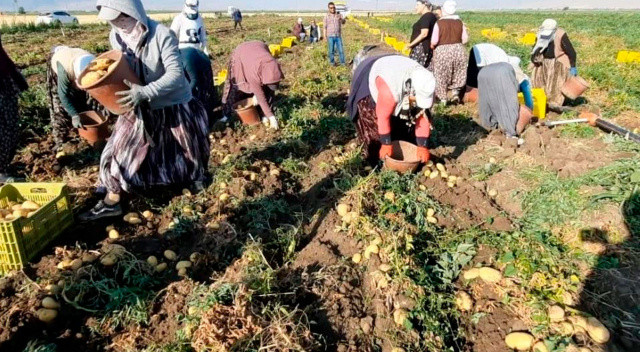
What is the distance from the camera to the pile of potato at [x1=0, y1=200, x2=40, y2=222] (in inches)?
109

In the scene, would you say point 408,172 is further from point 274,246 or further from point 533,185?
point 274,246

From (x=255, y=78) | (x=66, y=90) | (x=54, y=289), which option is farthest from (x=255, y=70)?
(x=54, y=289)

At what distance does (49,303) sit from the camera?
2350 mm

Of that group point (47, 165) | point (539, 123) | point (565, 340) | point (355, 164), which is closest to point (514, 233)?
point (565, 340)

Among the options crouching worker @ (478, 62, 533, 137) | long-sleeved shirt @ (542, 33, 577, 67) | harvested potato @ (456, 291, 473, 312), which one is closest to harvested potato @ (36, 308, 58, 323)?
A: harvested potato @ (456, 291, 473, 312)

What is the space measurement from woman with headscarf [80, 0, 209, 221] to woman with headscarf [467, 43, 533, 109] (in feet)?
12.9

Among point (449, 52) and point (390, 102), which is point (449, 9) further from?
point (390, 102)

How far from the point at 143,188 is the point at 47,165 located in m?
1.66

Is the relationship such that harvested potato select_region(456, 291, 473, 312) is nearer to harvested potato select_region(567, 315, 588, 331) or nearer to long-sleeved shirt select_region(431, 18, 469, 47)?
harvested potato select_region(567, 315, 588, 331)

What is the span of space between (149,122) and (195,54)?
7.67ft

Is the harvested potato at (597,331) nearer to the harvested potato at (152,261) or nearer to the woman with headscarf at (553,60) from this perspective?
the harvested potato at (152,261)

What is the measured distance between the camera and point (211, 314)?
2100 mm

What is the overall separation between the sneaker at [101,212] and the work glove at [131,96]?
3.15 feet

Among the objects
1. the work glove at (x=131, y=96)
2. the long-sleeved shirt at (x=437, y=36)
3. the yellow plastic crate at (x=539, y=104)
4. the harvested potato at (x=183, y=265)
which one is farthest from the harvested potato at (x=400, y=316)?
the long-sleeved shirt at (x=437, y=36)
